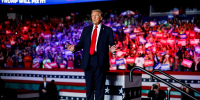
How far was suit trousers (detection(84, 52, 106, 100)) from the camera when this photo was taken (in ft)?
8.45

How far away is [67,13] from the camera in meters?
15.9

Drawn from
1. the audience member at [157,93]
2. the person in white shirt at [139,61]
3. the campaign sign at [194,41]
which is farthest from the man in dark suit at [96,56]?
the campaign sign at [194,41]

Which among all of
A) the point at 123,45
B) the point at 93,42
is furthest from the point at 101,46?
the point at 123,45

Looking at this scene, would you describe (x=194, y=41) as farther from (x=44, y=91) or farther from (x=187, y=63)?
(x=44, y=91)

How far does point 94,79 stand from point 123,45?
6306 mm

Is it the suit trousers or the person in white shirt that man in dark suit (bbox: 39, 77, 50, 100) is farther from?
the suit trousers

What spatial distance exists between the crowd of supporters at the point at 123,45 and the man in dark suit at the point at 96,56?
5.07 metres

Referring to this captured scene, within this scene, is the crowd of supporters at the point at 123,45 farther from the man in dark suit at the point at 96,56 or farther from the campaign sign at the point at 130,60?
the man in dark suit at the point at 96,56

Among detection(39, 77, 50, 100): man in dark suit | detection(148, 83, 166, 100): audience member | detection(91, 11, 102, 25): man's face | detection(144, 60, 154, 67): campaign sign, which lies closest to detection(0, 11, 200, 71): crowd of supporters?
detection(144, 60, 154, 67): campaign sign

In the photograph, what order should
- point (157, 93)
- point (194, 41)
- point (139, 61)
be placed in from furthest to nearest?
point (194, 41), point (139, 61), point (157, 93)

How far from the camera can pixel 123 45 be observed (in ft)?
28.9

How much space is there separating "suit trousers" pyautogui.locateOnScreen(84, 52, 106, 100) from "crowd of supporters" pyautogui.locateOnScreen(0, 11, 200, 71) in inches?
201

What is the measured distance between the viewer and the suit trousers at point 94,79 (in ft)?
8.45

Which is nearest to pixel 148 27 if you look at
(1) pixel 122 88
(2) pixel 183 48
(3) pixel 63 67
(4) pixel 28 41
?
(2) pixel 183 48
